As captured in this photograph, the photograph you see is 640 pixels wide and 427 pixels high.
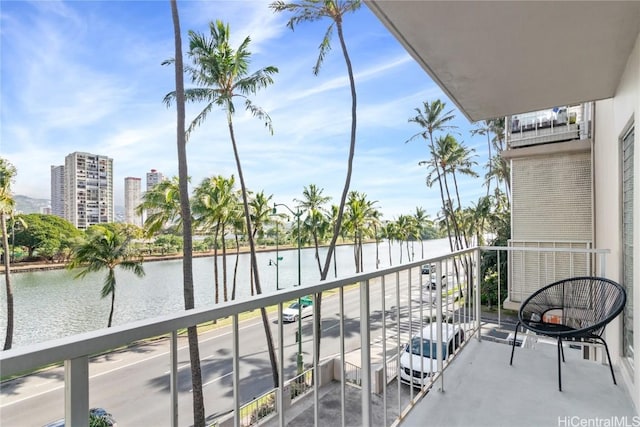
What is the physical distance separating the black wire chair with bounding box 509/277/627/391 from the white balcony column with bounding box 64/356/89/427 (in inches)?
103

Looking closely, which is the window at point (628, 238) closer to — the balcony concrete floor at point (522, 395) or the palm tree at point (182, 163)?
the balcony concrete floor at point (522, 395)

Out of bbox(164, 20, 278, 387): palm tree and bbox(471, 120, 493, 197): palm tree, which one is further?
bbox(471, 120, 493, 197): palm tree

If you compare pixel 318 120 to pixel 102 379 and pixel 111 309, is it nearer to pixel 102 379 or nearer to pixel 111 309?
pixel 111 309

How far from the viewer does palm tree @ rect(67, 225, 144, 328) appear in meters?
12.7

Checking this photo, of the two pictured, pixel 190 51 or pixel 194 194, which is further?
pixel 194 194

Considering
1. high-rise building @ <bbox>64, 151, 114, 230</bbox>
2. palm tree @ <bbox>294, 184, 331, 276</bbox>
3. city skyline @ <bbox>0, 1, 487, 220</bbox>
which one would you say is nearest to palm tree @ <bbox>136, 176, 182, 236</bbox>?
city skyline @ <bbox>0, 1, 487, 220</bbox>

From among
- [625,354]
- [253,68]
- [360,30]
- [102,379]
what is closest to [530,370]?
[625,354]

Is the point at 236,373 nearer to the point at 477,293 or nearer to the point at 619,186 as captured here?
the point at 477,293

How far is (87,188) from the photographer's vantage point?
22.8 meters

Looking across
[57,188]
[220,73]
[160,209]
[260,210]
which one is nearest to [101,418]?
[220,73]

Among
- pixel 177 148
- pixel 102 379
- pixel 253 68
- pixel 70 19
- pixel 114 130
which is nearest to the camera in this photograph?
pixel 102 379

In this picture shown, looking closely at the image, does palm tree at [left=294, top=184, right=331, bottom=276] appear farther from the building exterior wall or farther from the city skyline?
the building exterior wall

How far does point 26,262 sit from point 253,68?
14.8 meters

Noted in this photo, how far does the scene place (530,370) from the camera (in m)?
2.60
